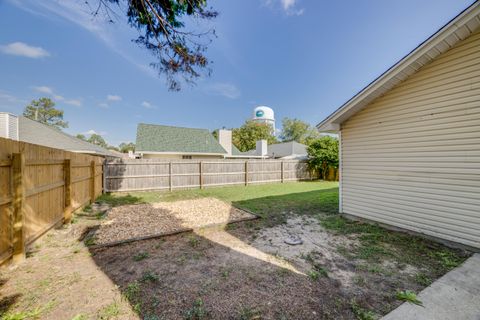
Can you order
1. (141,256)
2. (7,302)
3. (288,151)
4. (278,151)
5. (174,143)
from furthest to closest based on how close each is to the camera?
(278,151)
(288,151)
(174,143)
(141,256)
(7,302)

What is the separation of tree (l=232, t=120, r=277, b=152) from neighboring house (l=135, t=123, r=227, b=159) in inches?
669

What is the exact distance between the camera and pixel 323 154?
49.8ft

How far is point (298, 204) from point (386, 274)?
452 cm

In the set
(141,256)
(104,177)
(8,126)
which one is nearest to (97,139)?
(8,126)

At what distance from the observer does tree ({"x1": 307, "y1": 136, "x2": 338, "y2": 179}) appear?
15203 millimetres

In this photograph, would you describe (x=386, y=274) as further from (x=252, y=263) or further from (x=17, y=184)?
(x=17, y=184)

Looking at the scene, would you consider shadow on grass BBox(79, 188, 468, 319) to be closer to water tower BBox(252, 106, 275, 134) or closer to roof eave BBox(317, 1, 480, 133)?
roof eave BBox(317, 1, 480, 133)

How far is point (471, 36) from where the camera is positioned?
3541 mm

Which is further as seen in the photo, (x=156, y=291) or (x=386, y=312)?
(x=156, y=291)

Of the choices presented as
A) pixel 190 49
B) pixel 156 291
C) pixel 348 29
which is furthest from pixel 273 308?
pixel 348 29

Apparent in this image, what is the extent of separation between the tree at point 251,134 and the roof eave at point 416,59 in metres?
29.9

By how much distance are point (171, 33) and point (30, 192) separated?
4.04m

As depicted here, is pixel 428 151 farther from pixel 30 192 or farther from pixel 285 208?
pixel 30 192

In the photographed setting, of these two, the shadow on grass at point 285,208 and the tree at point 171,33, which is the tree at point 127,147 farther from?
the tree at point 171,33
